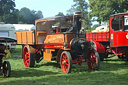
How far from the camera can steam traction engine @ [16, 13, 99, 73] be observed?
9258 mm

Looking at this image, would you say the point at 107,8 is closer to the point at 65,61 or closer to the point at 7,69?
the point at 65,61

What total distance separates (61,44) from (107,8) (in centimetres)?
2268

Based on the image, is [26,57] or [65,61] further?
[26,57]

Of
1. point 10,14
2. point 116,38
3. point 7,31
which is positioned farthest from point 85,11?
point 116,38

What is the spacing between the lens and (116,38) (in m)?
11.5

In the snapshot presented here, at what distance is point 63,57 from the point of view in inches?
371

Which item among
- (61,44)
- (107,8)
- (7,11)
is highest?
(7,11)

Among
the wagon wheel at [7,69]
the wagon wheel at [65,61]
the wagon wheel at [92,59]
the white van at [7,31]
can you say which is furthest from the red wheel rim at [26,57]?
the white van at [7,31]

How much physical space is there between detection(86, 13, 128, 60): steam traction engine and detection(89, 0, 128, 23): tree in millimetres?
17578

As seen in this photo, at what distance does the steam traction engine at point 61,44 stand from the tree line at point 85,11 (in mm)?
980

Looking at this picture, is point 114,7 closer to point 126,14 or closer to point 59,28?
point 126,14

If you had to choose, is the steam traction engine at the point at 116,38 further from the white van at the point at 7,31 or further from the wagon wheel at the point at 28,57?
the white van at the point at 7,31

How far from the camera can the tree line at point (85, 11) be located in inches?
1193

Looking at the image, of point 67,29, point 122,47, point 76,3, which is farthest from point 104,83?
point 76,3
